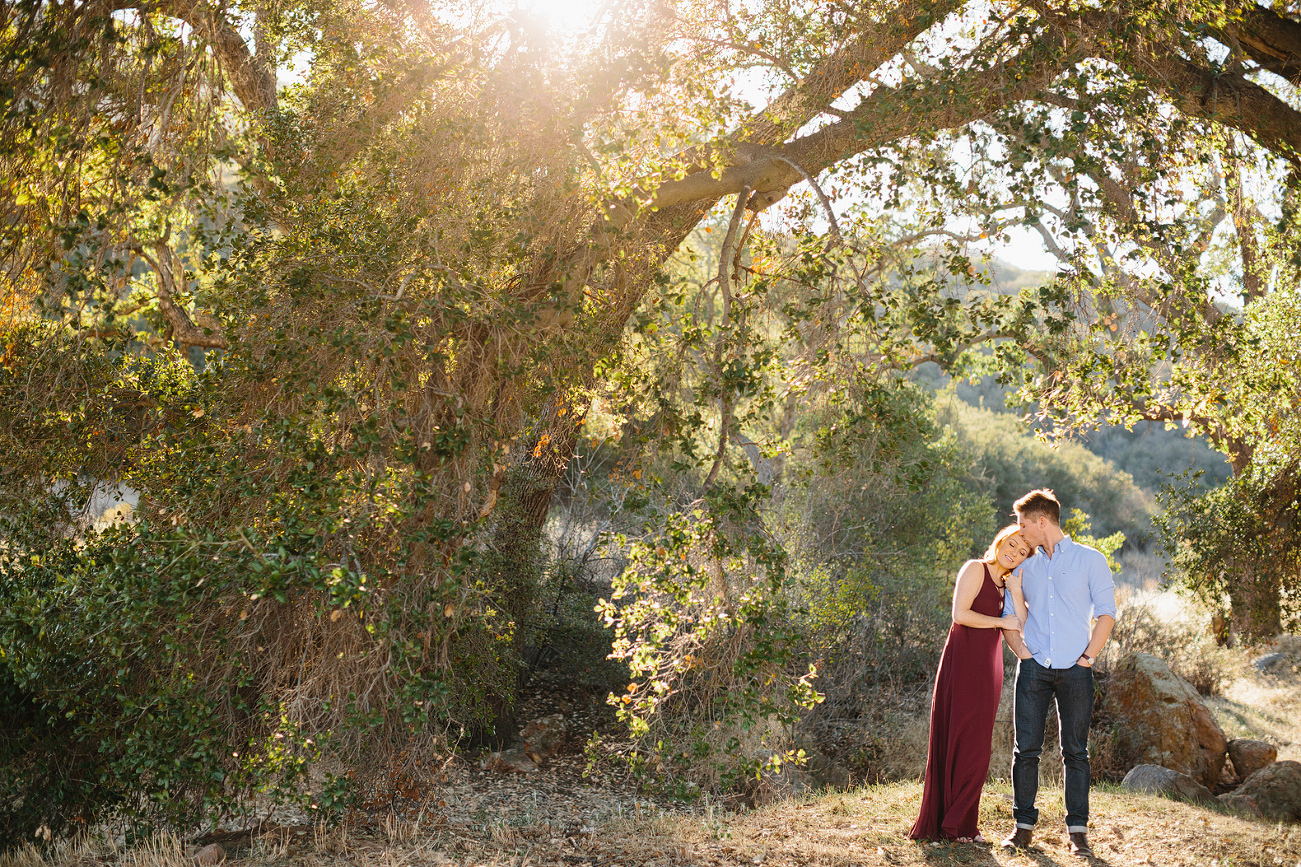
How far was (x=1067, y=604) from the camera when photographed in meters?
4.41

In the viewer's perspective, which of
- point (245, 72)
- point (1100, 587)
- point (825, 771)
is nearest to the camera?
point (1100, 587)

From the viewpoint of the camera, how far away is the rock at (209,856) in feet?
14.8

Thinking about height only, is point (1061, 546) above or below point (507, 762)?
above

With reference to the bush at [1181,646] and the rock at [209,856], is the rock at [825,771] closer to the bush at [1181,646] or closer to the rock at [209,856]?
the bush at [1181,646]

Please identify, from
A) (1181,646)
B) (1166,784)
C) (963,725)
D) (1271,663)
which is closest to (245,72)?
(963,725)

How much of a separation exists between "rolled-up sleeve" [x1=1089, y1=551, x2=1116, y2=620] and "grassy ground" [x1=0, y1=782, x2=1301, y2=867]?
1249 millimetres

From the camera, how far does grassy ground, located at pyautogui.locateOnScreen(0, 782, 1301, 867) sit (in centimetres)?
449

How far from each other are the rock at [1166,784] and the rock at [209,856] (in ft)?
21.9

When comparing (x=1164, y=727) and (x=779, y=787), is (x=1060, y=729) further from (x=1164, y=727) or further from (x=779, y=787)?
(x=1164, y=727)

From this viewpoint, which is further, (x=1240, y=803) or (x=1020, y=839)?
(x=1240, y=803)

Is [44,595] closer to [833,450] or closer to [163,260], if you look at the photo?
[163,260]

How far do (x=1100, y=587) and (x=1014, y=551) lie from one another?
435mm

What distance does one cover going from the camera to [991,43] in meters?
5.50

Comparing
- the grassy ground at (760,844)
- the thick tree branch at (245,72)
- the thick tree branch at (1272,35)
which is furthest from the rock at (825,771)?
the thick tree branch at (245,72)
